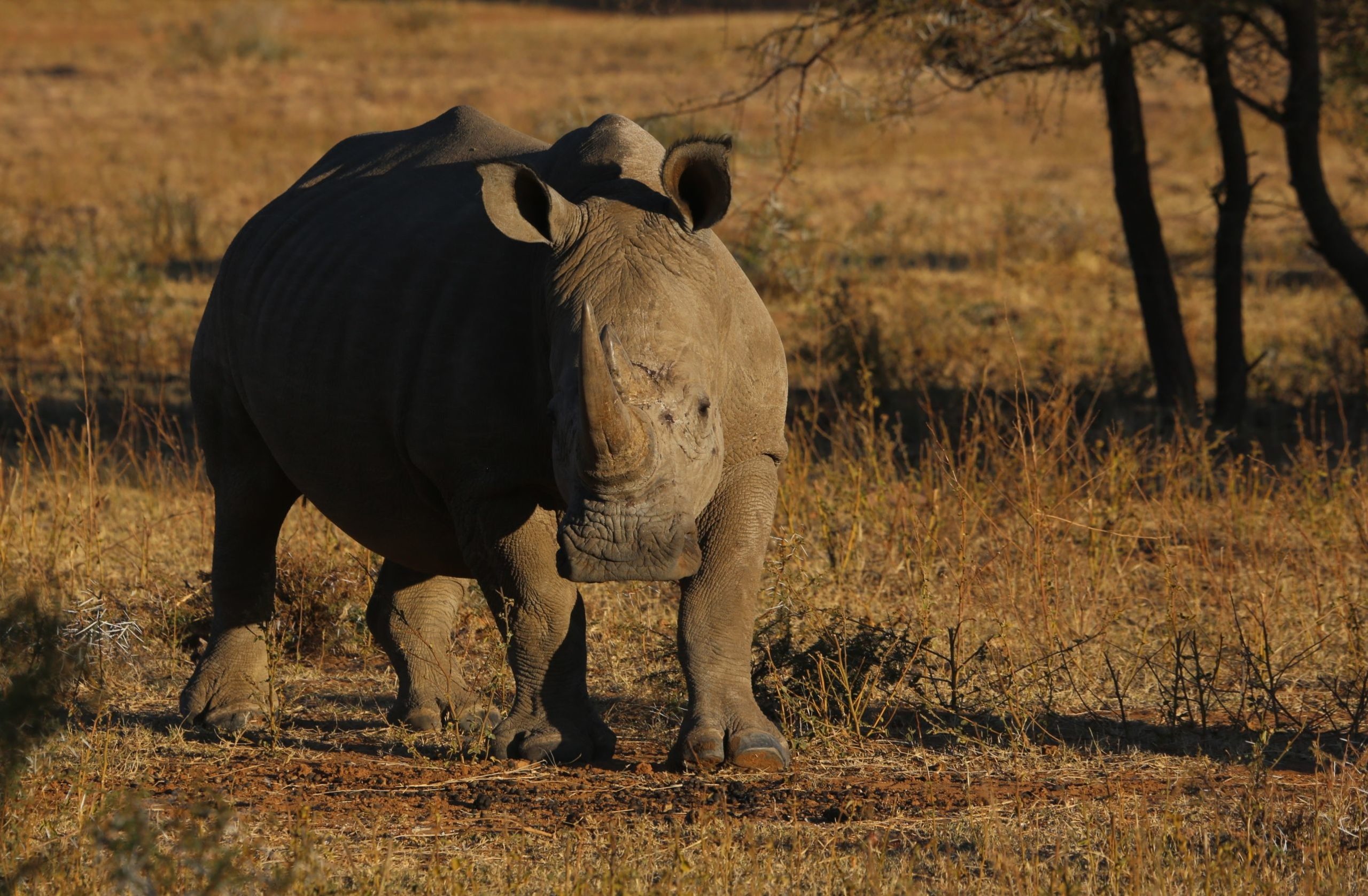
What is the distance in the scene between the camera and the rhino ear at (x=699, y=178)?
4492 mm

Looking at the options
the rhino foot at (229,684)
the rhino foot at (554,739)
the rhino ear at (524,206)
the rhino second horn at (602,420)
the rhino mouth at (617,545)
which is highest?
the rhino ear at (524,206)

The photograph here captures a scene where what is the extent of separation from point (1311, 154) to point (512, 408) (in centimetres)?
667

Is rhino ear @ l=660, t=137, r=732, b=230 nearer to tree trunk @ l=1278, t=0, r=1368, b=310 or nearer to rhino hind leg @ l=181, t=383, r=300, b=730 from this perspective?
rhino hind leg @ l=181, t=383, r=300, b=730

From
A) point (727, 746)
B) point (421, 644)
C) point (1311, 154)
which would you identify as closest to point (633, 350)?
point (727, 746)

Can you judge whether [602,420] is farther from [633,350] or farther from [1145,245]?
[1145,245]

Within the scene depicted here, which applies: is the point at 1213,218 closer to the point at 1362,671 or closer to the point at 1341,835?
the point at 1362,671

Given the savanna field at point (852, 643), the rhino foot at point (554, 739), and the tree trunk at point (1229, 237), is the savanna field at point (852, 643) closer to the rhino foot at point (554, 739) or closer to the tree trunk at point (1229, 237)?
the rhino foot at point (554, 739)

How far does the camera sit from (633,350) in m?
4.28

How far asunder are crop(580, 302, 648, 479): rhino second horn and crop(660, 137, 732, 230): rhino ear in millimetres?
605

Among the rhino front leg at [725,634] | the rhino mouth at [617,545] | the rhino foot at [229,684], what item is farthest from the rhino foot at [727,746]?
the rhino foot at [229,684]

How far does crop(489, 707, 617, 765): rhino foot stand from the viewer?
503 cm

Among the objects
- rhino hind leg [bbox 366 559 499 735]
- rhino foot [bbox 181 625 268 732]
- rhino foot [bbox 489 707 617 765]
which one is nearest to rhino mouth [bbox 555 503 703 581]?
rhino foot [bbox 489 707 617 765]

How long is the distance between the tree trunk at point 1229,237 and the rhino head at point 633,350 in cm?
608

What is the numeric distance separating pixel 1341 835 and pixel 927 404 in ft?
10.1
